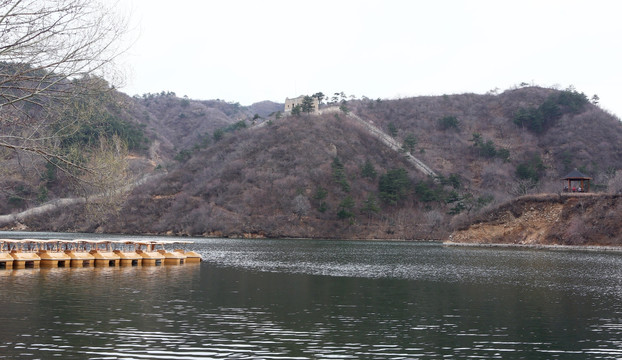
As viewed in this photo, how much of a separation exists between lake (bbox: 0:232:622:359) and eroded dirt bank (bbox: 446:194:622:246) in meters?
39.2

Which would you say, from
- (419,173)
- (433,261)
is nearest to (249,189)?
(419,173)

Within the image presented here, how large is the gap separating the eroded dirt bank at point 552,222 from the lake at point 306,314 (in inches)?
1544

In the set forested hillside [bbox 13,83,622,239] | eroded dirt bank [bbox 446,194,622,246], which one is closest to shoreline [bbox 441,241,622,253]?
eroded dirt bank [bbox 446,194,622,246]

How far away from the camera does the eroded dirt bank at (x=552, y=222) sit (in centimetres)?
8419

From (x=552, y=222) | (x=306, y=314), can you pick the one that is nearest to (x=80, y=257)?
(x=306, y=314)

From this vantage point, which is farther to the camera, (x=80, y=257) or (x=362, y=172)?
(x=362, y=172)

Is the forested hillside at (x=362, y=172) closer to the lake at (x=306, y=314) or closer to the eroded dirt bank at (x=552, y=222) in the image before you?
the eroded dirt bank at (x=552, y=222)

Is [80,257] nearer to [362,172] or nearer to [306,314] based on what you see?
[306,314]

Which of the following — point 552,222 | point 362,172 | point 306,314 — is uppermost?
point 362,172

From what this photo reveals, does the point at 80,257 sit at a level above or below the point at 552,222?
below

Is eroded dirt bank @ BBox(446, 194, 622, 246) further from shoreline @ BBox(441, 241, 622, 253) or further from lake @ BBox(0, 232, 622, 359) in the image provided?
lake @ BBox(0, 232, 622, 359)

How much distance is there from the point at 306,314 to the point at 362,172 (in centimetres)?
9959

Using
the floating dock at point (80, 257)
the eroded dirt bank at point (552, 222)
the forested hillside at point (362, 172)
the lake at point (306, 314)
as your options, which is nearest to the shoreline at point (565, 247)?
the eroded dirt bank at point (552, 222)

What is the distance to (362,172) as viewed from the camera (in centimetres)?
12600
